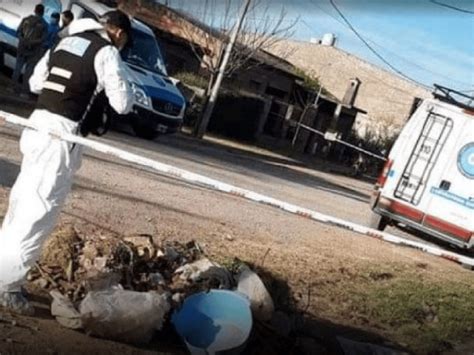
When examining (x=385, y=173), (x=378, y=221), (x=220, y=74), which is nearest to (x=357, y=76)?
(x=220, y=74)

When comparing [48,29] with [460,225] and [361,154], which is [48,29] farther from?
[361,154]

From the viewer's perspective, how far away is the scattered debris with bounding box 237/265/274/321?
21.3 ft

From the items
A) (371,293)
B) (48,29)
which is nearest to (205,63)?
(48,29)

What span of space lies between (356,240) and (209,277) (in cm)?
555

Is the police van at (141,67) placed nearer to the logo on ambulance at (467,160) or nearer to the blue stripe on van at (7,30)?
the blue stripe on van at (7,30)

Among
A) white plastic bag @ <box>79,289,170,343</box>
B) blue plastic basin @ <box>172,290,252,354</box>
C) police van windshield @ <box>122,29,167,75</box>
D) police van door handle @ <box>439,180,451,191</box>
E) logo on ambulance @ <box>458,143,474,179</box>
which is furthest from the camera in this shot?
police van windshield @ <box>122,29,167,75</box>

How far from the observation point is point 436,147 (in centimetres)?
1375

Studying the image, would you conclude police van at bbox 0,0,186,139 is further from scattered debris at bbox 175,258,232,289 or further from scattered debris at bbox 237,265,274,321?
scattered debris at bbox 237,265,274,321

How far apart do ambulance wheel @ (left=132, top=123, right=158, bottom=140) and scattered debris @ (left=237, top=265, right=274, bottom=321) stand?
10.3 m

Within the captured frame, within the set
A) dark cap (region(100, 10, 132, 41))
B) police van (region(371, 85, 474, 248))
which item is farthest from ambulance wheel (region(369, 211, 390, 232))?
dark cap (region(100, 10, 132, 41))

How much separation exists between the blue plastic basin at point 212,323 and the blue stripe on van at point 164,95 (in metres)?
10.9

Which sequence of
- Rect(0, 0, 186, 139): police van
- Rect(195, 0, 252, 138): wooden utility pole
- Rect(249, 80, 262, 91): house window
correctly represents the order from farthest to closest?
1. Rect(249, 80, 262, 91): house window
2. Rect(195, 0, 252, 138): wooden utility pole
3. Rect(0, 0, 186, 139): police van

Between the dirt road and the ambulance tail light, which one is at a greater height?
the ambulance tail light

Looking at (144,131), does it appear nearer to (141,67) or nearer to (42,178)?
(141,67)
